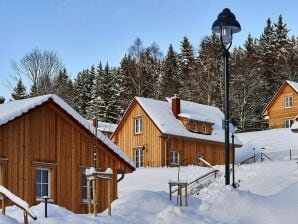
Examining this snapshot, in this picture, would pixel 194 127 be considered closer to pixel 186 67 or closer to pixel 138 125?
pixel 138 125

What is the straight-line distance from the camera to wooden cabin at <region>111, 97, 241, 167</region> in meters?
46.7

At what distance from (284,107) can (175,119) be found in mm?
19108

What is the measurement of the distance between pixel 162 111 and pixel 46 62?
63.9 feet

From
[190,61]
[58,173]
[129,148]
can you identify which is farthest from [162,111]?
[190,61]

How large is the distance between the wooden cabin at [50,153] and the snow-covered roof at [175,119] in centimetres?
2605

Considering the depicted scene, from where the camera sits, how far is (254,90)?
71.3m

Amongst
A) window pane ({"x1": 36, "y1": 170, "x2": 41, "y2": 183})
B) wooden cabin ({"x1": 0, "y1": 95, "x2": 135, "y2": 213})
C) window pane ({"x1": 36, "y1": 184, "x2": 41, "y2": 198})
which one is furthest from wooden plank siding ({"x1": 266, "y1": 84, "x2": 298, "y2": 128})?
window pane ({"x1": 36, "y1": 184, "x2": 41, "y2": 198})

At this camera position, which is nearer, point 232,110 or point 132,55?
point 232,110

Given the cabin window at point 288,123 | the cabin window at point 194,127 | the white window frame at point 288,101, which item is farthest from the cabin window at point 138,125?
the cabin window at point 288,123

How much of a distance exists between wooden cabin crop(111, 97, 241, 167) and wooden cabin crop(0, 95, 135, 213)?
85.6 feet

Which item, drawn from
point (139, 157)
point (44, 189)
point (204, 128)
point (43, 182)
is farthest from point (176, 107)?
point (44, 189)

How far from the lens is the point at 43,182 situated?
18453 millimetres

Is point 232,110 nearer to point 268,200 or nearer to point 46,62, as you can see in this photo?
point 46,62

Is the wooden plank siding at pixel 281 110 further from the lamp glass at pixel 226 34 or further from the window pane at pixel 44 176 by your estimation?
the lamp glass at pixel 226 34
